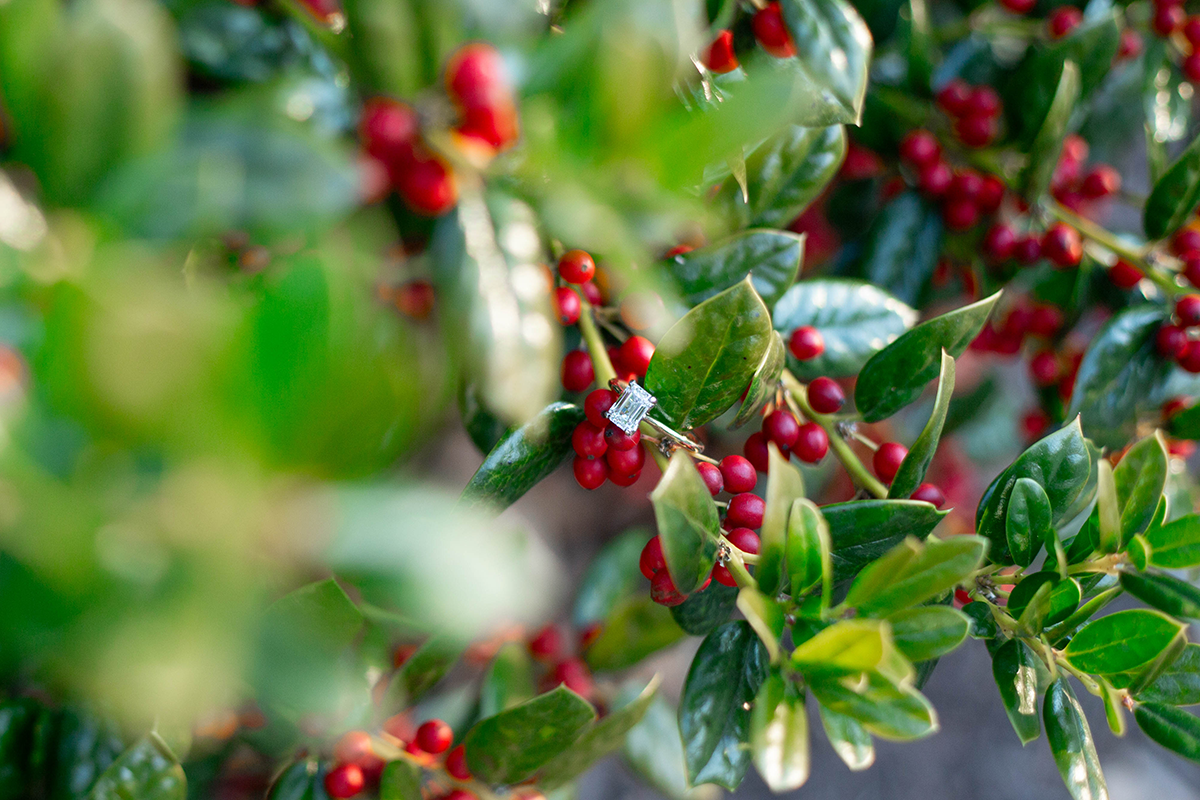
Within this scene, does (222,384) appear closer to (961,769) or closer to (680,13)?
(680,13)

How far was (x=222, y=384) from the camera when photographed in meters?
0.25

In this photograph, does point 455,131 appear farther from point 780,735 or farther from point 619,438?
point 780,735

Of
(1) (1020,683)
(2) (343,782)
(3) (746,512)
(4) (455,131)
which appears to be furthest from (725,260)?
(2) (343,782)

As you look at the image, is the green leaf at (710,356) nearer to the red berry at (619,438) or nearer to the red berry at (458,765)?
the red berry at (619,438)

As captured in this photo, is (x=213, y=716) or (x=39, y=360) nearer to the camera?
(x=39, y=360)

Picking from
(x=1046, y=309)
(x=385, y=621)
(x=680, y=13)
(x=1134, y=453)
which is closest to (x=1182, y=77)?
(x=1046, y=309)

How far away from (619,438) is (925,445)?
0.25 meters

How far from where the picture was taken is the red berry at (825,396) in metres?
0.73

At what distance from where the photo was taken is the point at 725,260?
0.69m

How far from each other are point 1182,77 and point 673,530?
1141mm

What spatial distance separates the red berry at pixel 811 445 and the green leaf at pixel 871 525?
0.35 feet

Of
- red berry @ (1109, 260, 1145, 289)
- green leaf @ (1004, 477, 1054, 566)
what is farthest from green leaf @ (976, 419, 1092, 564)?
red berry @ (1109, 260, 1145, 289)

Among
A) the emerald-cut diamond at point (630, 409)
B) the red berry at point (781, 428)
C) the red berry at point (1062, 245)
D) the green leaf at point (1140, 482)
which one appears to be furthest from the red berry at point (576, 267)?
the red berry at point (1062, 245)

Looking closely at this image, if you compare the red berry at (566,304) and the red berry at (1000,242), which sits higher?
the red berry at (566,304)
